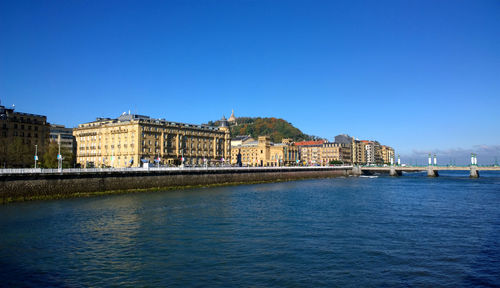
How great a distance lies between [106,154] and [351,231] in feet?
357

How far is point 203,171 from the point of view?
9769cm

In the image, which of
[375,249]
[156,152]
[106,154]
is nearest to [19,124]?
[106,154]

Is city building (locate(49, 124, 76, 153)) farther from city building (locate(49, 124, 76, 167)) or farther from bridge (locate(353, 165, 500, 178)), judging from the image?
bridge (locate(353, 165, 500, 178))

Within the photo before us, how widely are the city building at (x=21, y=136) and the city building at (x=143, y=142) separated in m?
15.8

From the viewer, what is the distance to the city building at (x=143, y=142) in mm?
118562

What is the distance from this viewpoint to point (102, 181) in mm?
70125

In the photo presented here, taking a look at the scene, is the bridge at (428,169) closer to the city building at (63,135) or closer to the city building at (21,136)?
the city building at (63,135)

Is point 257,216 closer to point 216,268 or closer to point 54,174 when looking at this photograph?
point 216,268

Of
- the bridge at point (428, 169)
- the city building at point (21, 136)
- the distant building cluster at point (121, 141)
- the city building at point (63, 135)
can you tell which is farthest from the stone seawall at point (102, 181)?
the bridge at point (428, 169)

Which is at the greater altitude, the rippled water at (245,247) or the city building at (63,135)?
the city building at (63,135)

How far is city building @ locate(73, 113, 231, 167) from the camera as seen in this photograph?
118562 millimetres

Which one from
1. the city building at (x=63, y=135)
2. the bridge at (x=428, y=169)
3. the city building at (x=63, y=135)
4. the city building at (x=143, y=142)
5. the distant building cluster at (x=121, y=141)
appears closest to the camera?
the distant building cluster at (x=121, y=141)

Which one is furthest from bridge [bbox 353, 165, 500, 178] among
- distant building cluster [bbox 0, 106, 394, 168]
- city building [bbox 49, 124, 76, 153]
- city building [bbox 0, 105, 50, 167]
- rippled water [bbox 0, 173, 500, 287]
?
city building [bbox 0, 105, 50, 167]

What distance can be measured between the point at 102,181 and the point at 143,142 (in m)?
49.4
